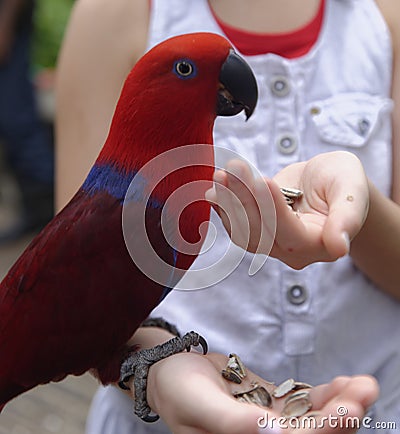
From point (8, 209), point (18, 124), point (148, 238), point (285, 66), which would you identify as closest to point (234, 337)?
point (148, 238)

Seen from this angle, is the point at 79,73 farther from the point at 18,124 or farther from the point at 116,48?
the point at 18,124

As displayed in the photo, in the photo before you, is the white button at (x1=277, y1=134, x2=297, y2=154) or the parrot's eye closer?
the parrot's eye

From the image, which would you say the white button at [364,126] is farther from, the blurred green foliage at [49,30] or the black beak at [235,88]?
the blurred green foliage at [49,30]

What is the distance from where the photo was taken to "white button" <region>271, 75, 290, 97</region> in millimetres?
850

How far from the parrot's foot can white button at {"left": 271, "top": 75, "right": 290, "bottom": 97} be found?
31 cm

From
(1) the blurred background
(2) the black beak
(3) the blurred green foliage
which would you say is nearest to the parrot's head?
(2) the black beak

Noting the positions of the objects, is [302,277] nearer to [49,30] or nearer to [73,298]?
[73,298]

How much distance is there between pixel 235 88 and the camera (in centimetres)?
70

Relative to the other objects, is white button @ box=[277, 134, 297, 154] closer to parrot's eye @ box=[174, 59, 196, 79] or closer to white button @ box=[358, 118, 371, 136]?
white button @ box=[358, 118, 371, 136]

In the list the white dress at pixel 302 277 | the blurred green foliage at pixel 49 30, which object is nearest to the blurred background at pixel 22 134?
the blurred green foliage at pixel 49 30

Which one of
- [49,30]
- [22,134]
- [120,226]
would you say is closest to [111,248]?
[120,226]

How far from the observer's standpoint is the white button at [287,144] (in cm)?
84

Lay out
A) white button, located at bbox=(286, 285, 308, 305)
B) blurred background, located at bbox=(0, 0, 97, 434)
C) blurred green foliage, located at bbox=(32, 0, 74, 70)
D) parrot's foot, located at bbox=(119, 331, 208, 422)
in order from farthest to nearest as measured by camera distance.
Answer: blurred green foliage, located at bbox=(32, 0, 74, 70) < blurred background, located at bbox=(0, 0, 97, 434) < white button, located at bbox=(286, 285, 308, 305) < parrot's foot, located at bbox=(119, 331, 208, 422)

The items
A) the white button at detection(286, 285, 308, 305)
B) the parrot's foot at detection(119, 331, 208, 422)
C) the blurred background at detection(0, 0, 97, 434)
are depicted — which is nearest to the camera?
the parrot's foot at detection(119, 331, 208, 422)
